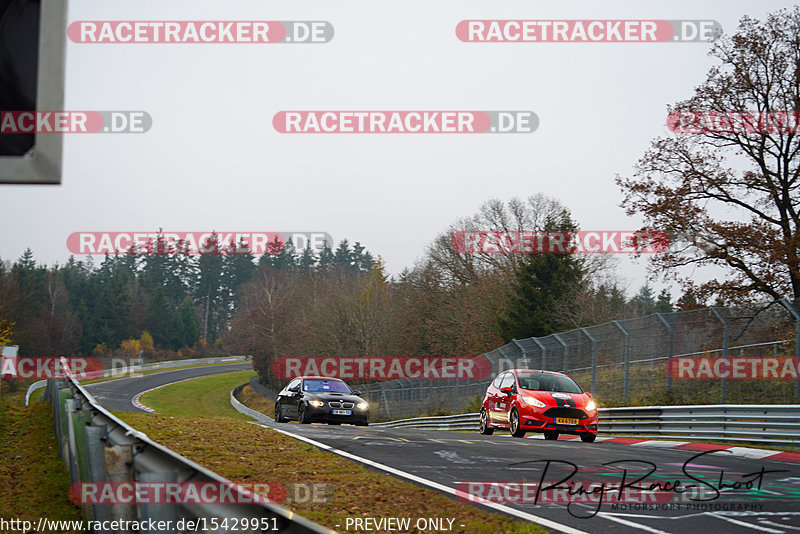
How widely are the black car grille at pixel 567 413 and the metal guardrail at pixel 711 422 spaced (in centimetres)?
276

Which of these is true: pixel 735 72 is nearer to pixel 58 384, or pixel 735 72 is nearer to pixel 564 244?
pixel 564 244

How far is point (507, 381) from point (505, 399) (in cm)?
54

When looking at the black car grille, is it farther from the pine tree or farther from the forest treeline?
Answer: the pine tree

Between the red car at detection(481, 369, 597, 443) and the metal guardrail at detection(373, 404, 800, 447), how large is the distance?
2440 mm

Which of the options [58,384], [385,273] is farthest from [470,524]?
[385,273]

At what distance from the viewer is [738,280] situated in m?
28.3

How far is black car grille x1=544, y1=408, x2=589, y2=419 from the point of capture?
16984mm

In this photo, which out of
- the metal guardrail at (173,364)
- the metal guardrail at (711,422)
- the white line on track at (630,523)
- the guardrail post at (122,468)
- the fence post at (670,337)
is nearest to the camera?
→ the guardrail post at (122,468)

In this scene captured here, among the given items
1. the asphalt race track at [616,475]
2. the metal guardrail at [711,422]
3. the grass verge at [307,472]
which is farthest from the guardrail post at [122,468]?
the metal guardrail at [711,422]

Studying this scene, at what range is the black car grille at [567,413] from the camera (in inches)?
669

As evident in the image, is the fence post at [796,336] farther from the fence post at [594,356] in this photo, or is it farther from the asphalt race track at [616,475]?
the fence post at [594,356]

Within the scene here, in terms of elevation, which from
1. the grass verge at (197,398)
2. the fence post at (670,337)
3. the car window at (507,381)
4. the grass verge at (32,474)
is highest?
the fence post at (670,337)

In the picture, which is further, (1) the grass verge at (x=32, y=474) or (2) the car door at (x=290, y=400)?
(2) the car door at (x=290, y=400)

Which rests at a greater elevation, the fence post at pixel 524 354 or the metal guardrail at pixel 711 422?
the fence post at pixel 524 354
